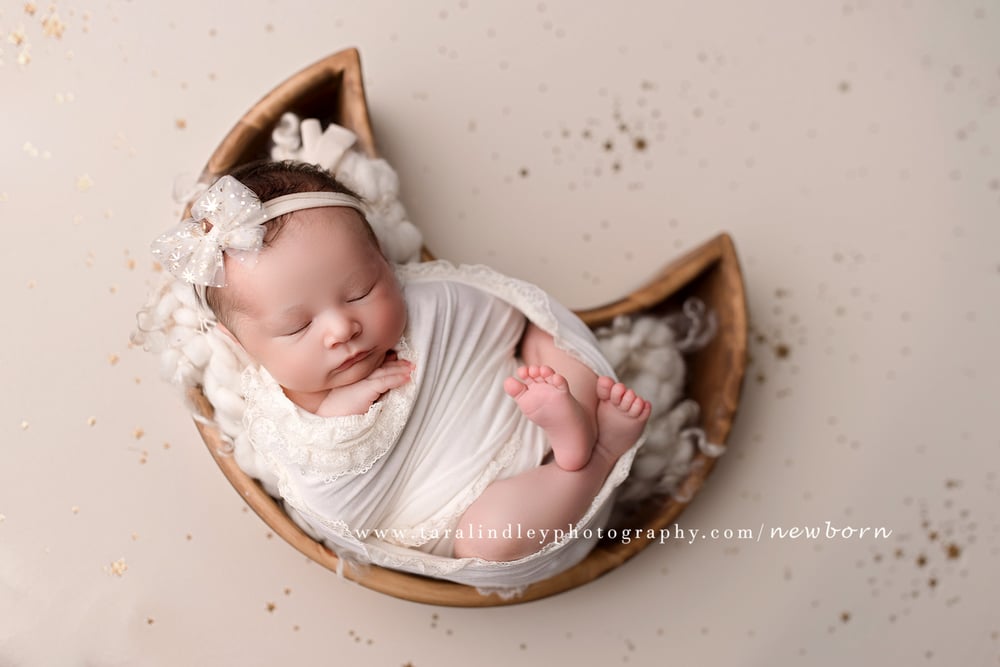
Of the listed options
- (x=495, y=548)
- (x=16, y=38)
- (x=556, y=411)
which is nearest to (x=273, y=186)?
(x=556, y=411)

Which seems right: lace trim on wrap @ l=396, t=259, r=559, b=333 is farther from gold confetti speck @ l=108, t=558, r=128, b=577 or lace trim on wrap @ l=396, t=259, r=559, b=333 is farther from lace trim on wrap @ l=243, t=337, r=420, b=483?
gold confetti speck @ l=108, t=558, r=128, b=577

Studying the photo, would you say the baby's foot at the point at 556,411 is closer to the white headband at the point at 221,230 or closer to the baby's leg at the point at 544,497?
the baby's leg at the point at 544,497

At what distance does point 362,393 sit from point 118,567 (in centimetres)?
70

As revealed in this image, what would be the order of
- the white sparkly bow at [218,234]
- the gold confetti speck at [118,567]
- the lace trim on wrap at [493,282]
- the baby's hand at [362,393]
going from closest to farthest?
1. the white sparkly bow at [218,234]
2. the baby's hand at [362,393]
3. the lace trim on wrap at [493,282]
4. the gold confetti speck at [118,567]

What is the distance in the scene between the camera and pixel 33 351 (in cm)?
149

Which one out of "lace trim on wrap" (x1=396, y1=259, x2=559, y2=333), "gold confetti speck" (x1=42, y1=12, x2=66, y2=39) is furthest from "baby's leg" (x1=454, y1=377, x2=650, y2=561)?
"gold confetti speck" (x1=42, y1=12, x2=66, y2=39)

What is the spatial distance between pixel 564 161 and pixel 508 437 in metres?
0.67

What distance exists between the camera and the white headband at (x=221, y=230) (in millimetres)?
1037

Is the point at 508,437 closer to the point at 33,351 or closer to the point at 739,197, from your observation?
the point at 739,197

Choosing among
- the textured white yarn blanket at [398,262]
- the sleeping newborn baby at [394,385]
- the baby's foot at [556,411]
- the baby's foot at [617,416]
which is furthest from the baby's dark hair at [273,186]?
the baby's foot at [617,416]

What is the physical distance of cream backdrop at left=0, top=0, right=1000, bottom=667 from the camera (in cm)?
150

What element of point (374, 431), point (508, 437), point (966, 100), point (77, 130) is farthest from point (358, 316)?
point (966, 100)

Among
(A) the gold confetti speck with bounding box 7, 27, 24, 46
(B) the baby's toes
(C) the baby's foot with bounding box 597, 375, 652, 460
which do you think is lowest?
(C) the baby's foot with bounding box 597, 375, 652, 460

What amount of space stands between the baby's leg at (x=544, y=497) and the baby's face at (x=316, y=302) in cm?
28
